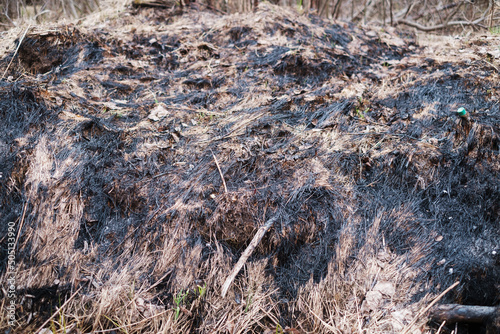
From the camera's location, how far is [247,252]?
2098mm

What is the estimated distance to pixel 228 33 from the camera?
4191 mm

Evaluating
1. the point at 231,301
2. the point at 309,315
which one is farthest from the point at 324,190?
the point at 231,301

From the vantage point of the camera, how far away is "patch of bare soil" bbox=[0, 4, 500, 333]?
1956 millimetres

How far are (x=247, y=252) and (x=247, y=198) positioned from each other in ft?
1.26

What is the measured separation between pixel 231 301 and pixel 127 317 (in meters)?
0.63

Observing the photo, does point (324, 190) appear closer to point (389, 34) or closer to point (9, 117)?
point (9, 117)

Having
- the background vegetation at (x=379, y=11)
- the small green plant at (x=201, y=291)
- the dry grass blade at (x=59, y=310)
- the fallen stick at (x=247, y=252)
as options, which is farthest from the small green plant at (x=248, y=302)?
the background vegetation at (x=379, y=11)

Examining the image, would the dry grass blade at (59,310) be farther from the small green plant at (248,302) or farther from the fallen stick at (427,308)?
the fallen stick at (427,308)

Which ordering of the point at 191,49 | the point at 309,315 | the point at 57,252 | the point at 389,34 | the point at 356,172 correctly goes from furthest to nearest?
the point at 389,34
the point at 191,49
the point at 356,172
the point at 57,252
the point at 309,315

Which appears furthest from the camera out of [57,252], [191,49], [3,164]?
[191,49]

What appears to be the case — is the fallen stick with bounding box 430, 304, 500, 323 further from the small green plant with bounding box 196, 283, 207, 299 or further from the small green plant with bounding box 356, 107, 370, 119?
the small green plant with bounding box 356, 107, 370, 119

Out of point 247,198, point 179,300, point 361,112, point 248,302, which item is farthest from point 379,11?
point 179,300

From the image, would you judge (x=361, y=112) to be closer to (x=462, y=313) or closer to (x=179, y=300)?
(x=462, y=313)

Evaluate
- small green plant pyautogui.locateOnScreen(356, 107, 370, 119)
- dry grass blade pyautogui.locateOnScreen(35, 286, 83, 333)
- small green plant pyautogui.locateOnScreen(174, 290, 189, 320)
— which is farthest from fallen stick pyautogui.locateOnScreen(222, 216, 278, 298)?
small green plant pyautogui.locateOnScreen(356, 107, 370, 119)
